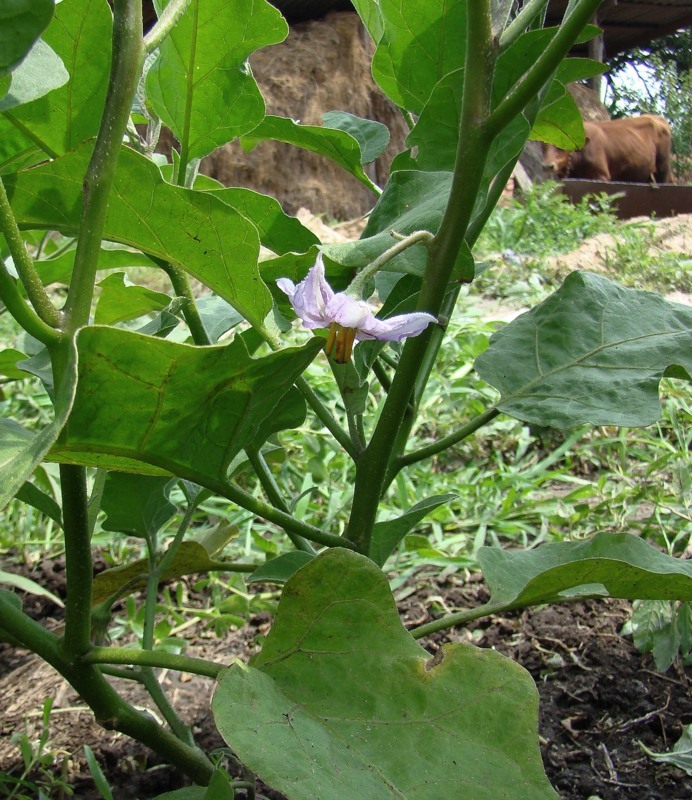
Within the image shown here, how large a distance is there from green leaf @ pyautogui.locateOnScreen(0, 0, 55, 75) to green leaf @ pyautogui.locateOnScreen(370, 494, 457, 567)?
47cm

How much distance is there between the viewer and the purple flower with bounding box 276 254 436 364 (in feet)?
1.87

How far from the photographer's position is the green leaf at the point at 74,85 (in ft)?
2.16

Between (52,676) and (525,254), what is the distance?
382 centimetres

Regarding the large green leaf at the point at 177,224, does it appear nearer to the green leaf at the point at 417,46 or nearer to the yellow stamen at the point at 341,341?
the yellow stamen at the point at 341,341

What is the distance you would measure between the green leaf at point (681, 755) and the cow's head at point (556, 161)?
8.85 metres

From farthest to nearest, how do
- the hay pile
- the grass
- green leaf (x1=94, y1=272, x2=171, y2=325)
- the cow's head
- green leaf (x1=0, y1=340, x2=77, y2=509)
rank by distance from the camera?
the cow's head → the hay pile → the grass → green leaf (x1=94, y1=272, x2=171, y2=325) → green leaf (x1=0, y1=340, x2=77, y2=509)

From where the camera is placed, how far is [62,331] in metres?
0.51

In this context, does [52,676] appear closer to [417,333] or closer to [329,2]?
[417,333]

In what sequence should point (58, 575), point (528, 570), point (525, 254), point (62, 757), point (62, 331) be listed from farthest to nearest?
point (525, 254) → point (58, 575) → point (62, 757) → point (528, 570) → point (62, 331)

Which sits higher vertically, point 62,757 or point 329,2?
point 329,2

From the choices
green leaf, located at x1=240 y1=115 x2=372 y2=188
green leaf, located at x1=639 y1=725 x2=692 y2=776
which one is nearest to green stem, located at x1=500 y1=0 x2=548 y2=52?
green leaf, located at x1=240 y1=115 x2=372 y2=188

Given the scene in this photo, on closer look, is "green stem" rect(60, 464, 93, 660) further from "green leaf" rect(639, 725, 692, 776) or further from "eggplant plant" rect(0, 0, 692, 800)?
"green leaf" rect(639, 725, 692, 776)

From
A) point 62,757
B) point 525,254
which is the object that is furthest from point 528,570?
point 525,254

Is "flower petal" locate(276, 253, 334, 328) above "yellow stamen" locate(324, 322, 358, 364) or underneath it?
above
